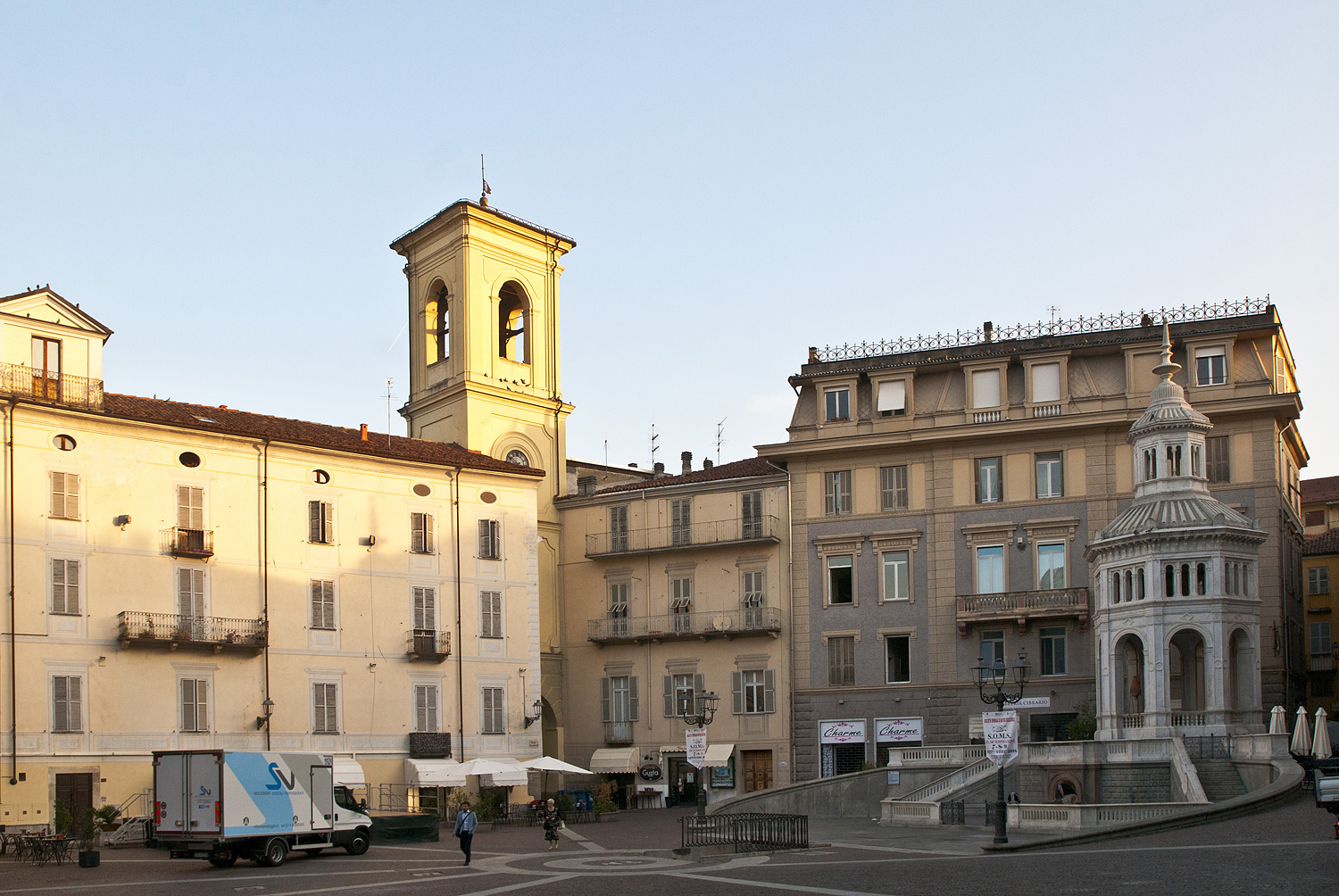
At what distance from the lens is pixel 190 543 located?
46.2 meters

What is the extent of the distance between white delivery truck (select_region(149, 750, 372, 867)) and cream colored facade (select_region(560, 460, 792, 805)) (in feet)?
75.5

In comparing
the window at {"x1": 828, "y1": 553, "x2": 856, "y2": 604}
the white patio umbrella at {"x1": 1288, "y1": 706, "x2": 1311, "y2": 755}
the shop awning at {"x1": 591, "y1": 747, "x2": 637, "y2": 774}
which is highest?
the window at {"x1": 828, "y1": 553, "x2": 856, "y2": 604}

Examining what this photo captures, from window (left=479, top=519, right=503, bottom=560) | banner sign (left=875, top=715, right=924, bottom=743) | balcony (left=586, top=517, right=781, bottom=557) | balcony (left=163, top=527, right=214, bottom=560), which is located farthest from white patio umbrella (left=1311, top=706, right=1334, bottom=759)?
balcony (left=163, top=527, right=214, bottom=560)

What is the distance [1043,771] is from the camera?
42688 mm

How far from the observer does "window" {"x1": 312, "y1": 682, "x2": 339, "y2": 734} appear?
48.4 meters

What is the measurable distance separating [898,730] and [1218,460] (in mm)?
14464

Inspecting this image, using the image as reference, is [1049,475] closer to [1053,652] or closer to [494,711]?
[1053,652]

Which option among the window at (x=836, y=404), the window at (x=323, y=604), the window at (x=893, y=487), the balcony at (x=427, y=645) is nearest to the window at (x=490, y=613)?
the balcony at (x=427, y=645)

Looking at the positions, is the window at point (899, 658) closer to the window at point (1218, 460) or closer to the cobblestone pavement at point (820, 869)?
the window at point (1218, 460)

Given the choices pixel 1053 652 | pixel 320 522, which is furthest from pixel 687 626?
pixel 320 522

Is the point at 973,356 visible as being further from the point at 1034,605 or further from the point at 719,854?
the point at 719,854

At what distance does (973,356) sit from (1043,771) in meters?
16.8

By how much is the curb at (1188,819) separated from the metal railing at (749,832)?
425 centimetres

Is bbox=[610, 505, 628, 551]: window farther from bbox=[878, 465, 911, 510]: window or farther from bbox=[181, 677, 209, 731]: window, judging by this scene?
bbox=[181, 677, 209, 731]: window
